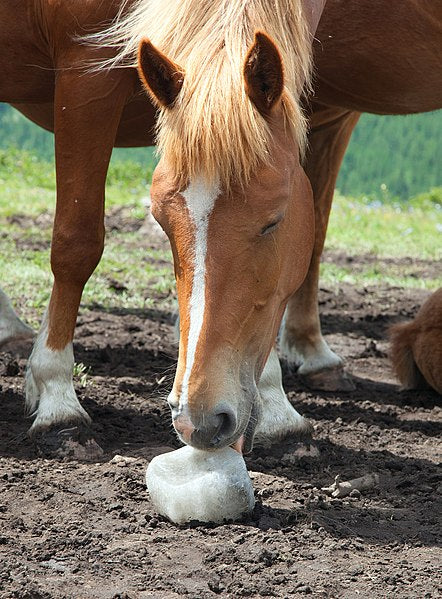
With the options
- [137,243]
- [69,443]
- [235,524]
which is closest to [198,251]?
[235,524]

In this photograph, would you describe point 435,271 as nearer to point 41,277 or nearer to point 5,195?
point 41,277

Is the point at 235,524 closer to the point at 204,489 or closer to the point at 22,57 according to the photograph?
the point at 204,489

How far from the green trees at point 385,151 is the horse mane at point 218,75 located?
300 inches

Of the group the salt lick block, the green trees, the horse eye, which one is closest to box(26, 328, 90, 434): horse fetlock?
the salt lick block

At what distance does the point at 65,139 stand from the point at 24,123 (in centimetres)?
771

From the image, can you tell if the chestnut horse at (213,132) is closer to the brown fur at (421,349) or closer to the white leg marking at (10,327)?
the brown fur at (421,349)

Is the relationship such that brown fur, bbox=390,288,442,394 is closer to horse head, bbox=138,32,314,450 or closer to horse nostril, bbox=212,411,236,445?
horse head, bbox=138,32,314,450

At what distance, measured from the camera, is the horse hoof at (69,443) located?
3.71 meters

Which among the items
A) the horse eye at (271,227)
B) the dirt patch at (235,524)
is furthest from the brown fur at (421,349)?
the horse eye at (271,227)

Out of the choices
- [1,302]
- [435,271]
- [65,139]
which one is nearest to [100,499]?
[65,139]

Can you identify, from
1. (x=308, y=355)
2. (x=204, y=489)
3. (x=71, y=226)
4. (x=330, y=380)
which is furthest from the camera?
(x=308, y=355)

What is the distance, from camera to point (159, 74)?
291cm

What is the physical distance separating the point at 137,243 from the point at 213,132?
5651 millimetres

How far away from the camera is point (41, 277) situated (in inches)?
267
